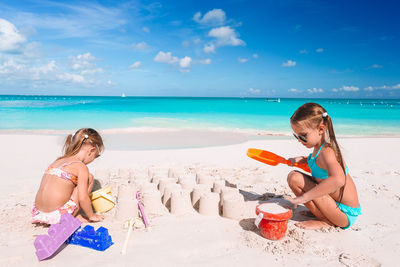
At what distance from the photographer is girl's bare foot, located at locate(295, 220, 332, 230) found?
7.47 feet

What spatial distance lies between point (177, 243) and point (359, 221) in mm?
1602

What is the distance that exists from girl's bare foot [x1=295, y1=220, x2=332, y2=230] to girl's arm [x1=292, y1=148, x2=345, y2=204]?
0.99 feet

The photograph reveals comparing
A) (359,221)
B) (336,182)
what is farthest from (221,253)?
(359,221)

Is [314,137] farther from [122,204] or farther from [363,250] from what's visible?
[122,204]

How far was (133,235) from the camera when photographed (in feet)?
7.13

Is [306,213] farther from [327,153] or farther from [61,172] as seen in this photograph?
[61,172]

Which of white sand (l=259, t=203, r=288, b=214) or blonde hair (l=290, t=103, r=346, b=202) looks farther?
blonde hair (l=290, t=103, r=346, b=202)

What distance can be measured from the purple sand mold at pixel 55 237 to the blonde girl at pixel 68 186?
198 millimetres

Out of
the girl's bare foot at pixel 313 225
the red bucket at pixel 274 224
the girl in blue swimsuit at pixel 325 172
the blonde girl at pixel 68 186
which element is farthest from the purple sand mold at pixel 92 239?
the girl's bare foot at pixel 313 225

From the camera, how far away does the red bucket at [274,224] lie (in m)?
2.00

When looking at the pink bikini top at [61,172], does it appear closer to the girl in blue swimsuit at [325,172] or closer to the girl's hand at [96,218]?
the girl's hand at [96,218]

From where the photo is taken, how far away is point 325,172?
2211 millimetres

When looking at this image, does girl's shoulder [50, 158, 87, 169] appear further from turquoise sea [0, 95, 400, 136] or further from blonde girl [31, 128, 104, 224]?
turquoise sea [0, 95, 400, 136]

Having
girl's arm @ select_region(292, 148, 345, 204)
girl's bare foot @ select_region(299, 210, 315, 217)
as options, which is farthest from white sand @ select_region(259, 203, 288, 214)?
girl's bare foot @ select_region(299, 210, 315, 217)
